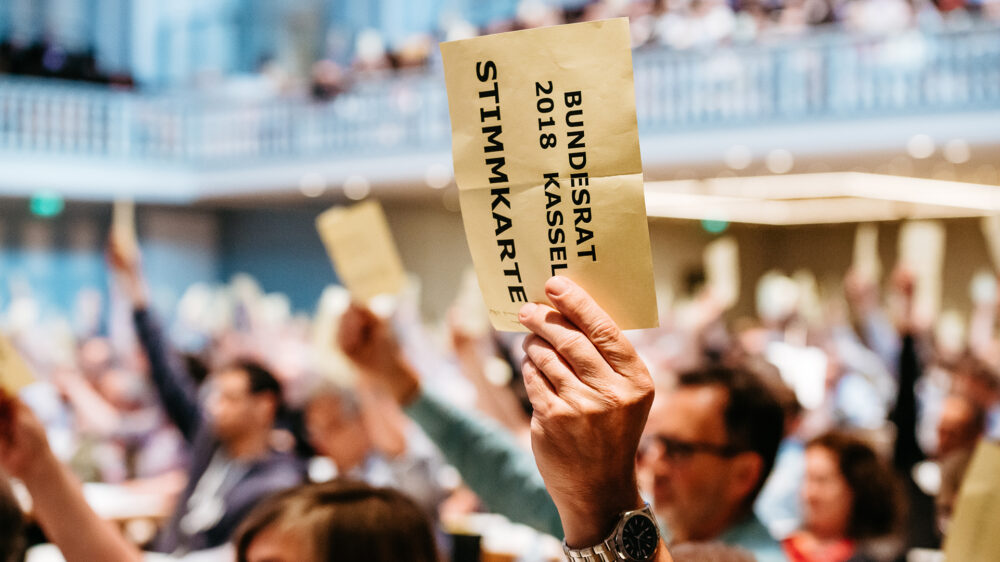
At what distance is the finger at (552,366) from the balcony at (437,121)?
853cm

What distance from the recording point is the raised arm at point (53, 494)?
4.66ft

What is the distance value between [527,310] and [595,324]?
72mm

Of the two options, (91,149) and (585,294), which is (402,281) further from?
(91,149)

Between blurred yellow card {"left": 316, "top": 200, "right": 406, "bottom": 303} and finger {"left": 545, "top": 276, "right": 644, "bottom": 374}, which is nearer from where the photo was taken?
finger {"left": 545, "top": 276, "right": 644, "bottom": 374}

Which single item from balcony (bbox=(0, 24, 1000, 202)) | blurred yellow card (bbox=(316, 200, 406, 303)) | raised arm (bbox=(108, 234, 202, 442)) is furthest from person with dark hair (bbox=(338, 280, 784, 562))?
balcony (bbox=(0, 24, 1000, 202))

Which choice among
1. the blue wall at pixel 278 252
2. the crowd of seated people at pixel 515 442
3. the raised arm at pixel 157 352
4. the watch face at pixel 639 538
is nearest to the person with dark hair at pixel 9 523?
the crowd of seated people at pixel 515 442

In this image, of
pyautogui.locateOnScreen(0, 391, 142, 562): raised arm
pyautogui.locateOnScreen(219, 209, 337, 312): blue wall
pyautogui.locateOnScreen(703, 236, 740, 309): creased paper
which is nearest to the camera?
pyautogui.locateOnScreen(0, 391, 142, 562): raised arm

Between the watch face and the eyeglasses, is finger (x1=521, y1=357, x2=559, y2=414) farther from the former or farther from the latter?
the eyeglasses

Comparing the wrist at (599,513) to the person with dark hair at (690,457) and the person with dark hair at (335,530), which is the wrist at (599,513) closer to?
the person with dark hair at (335,530)

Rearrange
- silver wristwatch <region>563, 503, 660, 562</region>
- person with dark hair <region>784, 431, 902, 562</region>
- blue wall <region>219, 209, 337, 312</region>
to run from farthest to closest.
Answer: blue wall <region>219, 209, 337, 312</region> < person with dark hair <region>784, 431, 902, 562</region> < silver wristwatch <region>563, 503, 660, 562</region>

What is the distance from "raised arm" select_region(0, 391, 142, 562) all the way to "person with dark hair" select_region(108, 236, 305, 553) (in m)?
1.07

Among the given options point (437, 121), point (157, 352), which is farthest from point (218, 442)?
point (437, 121)

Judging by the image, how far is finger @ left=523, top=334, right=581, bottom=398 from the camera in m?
0.87

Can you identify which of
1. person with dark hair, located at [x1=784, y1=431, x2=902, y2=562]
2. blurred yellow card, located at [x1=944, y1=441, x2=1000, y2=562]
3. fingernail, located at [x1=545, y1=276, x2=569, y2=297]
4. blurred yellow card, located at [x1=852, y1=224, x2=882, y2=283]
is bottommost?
blurred yellow card, located at [x1=852, y1=224, x2=882, y2=283]
